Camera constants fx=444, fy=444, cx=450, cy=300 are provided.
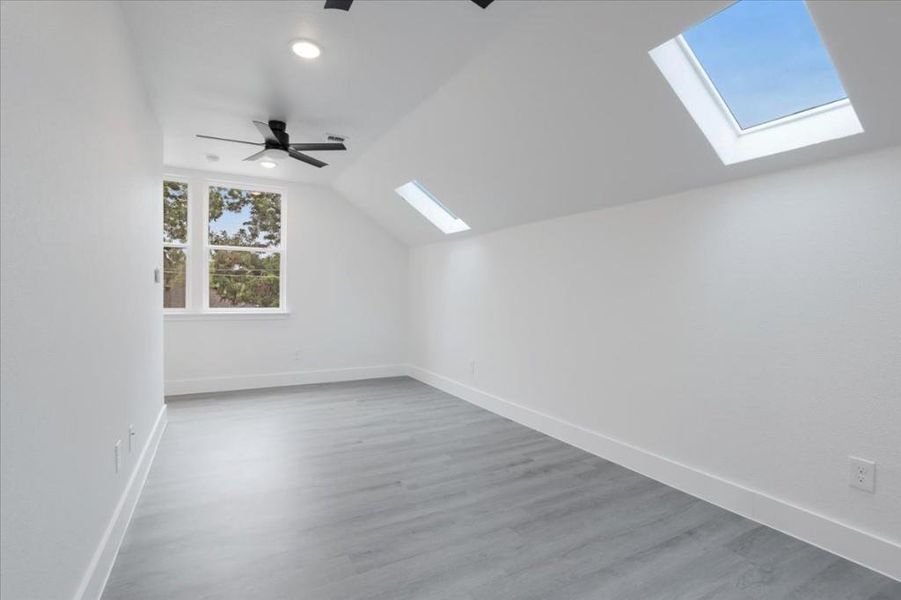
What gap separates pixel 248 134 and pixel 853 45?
4215mm

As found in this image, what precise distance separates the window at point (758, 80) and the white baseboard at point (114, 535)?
324cm

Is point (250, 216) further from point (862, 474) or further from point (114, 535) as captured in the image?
point (862, 474)

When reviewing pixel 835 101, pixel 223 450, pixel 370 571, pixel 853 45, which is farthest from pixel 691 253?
pixel 223 450

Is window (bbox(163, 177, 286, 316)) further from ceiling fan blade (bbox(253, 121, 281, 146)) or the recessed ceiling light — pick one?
the recessed ceiling light

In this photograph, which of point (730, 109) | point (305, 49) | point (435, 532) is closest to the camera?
point (435, 532)

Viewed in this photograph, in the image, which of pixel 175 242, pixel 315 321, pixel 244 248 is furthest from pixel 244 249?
pixel 315 321

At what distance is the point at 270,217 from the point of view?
5770 mm

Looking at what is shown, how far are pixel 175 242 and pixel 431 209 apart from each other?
305cm

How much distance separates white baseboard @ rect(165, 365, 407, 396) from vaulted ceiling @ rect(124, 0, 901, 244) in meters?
2.82

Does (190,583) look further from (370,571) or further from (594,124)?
(594,124)

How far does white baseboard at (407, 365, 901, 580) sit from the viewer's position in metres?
1.99

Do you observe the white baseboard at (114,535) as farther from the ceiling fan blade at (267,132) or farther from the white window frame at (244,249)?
the white window frame at (244,249)

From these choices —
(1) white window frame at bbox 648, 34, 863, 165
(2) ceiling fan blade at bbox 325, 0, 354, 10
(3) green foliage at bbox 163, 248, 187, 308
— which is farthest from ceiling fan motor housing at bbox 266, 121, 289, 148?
(1) white window frame at bbox 648, 34, 863, 165

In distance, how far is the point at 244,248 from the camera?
18.4ft
